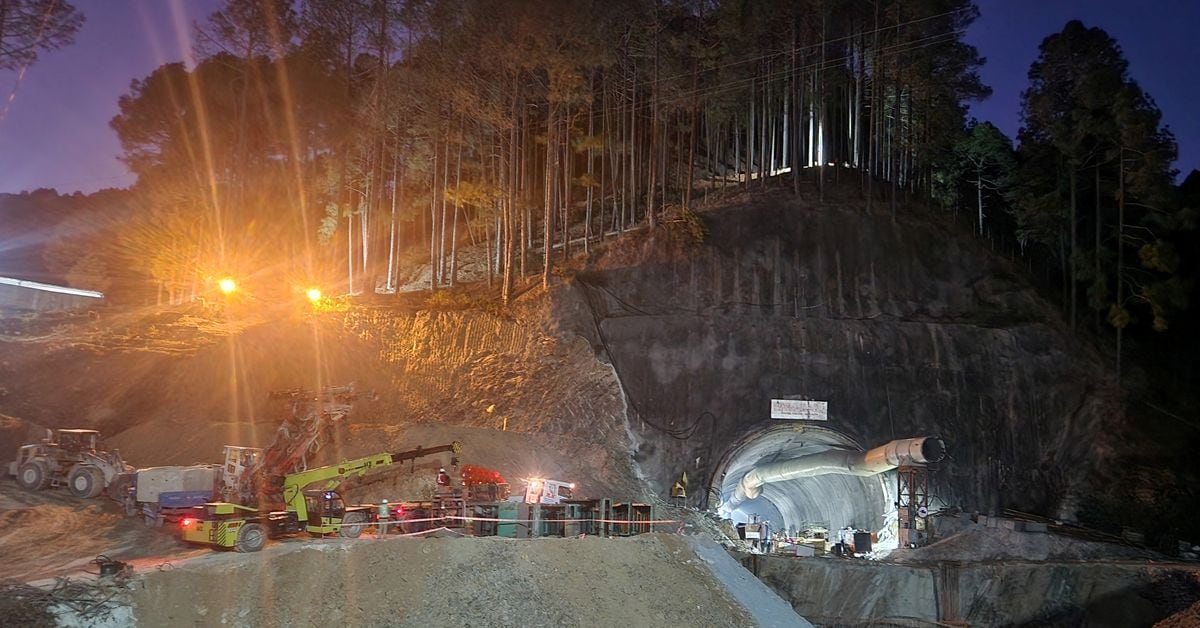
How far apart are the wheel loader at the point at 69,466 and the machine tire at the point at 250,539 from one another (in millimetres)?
8024

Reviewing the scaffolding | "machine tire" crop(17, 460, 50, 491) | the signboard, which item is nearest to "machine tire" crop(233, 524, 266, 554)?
"machine tire" crop(17, 460, 50, 491)

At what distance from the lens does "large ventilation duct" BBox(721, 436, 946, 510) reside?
28.2m

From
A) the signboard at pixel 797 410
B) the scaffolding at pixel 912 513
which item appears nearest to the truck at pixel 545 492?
the scaffolding at pixel 912 513

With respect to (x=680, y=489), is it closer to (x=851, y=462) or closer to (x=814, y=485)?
(x=851, y=462)

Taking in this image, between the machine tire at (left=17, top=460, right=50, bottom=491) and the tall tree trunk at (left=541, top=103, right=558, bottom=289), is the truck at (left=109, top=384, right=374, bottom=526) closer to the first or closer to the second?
the machine tire at (left=17, top=460, right=50, bottom=491)

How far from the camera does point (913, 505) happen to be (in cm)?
3159

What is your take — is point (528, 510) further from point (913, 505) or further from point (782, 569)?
point (913, 505)

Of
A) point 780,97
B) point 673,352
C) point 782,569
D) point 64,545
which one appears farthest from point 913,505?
point 64,545

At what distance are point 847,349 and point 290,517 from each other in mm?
26723

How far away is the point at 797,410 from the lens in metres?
37.0

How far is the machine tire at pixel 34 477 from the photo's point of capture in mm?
23578

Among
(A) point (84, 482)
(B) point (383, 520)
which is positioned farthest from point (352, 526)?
(A) point (84, 482)

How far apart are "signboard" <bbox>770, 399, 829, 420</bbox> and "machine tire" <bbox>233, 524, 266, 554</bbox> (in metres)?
24.0

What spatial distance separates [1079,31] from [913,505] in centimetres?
2665
